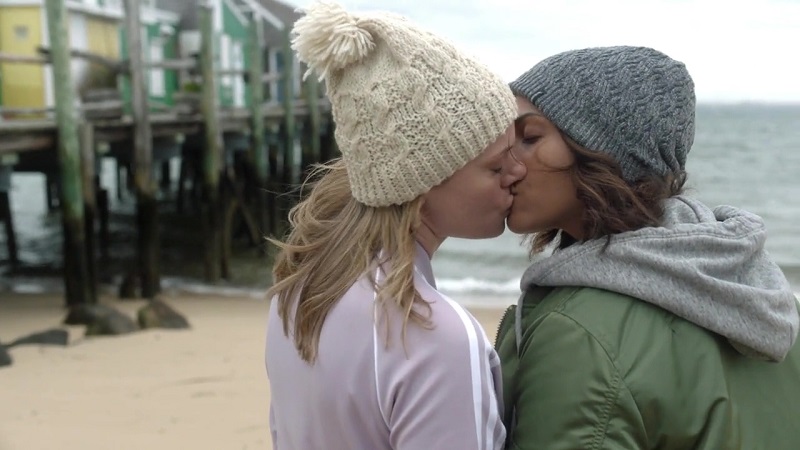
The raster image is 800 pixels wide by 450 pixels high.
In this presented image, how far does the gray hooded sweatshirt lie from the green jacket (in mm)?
27

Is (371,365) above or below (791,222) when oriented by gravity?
above

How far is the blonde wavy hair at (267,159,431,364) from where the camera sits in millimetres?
1457

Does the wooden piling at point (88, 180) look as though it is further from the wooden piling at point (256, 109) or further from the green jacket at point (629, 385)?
the green jacket at point (629, 385)

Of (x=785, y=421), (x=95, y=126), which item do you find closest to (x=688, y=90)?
(x=785, y=421)

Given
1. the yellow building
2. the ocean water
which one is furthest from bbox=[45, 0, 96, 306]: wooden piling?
the yellow building

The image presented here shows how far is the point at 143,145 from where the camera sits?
1150 cm

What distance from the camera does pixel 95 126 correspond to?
11.0m

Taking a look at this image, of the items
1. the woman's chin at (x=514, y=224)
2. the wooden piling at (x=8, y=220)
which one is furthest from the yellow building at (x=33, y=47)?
the woman's chin at (x=514, y=224)

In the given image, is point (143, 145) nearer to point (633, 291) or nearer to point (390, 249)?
point (390, 249)

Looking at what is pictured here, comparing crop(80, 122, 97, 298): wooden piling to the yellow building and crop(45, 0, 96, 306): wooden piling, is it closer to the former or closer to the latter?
crop(45, 0, 96, 306): wooden piling

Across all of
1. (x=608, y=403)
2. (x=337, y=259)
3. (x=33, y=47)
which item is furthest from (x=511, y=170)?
(x=33, y=47)

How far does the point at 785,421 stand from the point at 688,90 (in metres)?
0.59

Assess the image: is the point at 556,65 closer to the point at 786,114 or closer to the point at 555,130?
the point at 555,130

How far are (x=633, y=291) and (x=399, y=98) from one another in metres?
0.49
